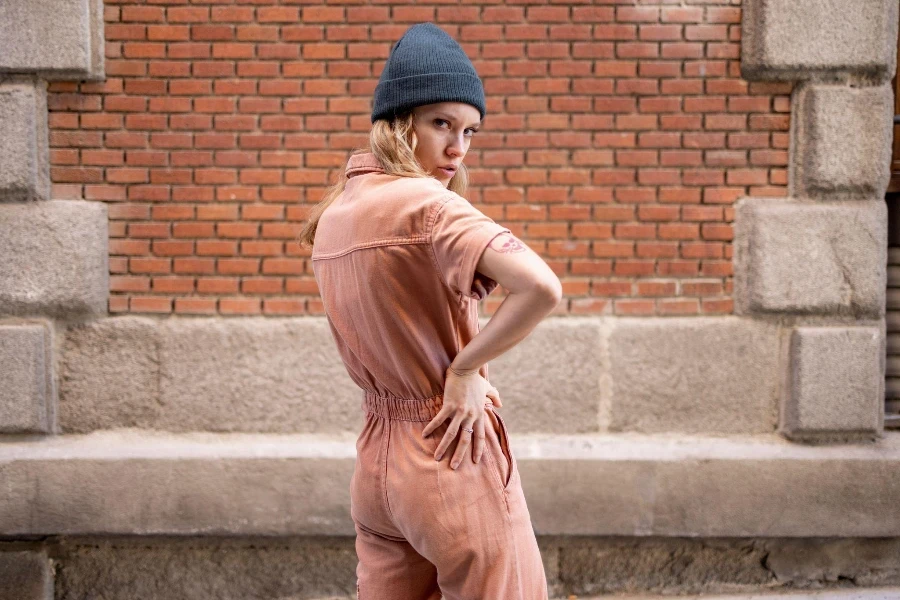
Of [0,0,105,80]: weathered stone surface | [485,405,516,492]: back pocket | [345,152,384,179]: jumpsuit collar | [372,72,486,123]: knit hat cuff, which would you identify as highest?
[0,0,105,80]: weathered stone surface

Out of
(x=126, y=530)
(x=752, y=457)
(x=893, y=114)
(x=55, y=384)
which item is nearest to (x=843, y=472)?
(x=752, y=457)

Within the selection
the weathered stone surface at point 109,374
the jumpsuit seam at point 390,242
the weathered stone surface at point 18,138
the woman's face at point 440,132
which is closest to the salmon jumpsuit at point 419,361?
the jumpsuit seam at point 390,242

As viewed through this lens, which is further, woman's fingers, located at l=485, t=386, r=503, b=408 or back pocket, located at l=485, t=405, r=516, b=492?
woman's fingers, located at l=485, t=386, r=503, b=408

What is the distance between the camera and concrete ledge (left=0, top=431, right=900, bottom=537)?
371cm

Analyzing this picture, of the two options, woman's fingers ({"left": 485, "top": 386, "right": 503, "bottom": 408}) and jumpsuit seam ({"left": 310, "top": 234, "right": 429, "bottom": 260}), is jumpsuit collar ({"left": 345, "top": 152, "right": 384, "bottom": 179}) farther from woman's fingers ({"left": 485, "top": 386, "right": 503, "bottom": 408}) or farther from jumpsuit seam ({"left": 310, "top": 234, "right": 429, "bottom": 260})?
woman's fingers ({"left": 485, "top": 386, "right": 503, "bottom": 408})

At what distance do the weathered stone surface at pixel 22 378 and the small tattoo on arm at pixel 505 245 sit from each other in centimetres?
304

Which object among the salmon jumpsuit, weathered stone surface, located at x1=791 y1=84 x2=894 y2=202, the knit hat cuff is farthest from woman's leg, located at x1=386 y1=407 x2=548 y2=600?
weathered stone surface, located at x1=791 y1=84 x2=894 y2=202

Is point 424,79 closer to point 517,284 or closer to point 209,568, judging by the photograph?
point 517,284

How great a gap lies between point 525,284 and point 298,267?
2471 mm

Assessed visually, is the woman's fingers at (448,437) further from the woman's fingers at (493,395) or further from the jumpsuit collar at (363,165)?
the jumpsuit collar at (363,165)

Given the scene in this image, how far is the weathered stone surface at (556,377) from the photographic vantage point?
152 inches

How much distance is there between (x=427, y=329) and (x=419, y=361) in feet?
0.28

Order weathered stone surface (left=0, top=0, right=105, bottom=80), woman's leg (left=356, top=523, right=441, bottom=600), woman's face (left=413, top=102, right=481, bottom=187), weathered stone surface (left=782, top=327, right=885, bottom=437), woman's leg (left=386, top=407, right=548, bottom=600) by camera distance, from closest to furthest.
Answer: woman's leg (left=386, top=407, right=548, bottom=600), woman's face (left=413, top=102, right=481, bottom=187), woman's leg (left=356, top=523, right=441, bottom=600), weathered stone surface (left=0, top=0, right=105, bottom=80), weathered stone surface (left=782, top=327, right=885, bottom=437)

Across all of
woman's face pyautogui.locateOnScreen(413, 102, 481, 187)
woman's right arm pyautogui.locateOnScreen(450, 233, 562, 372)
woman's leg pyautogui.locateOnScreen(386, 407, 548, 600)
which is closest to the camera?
woman's right arm pyautogui.locateOnScreen(450, 233, 562, 372)
